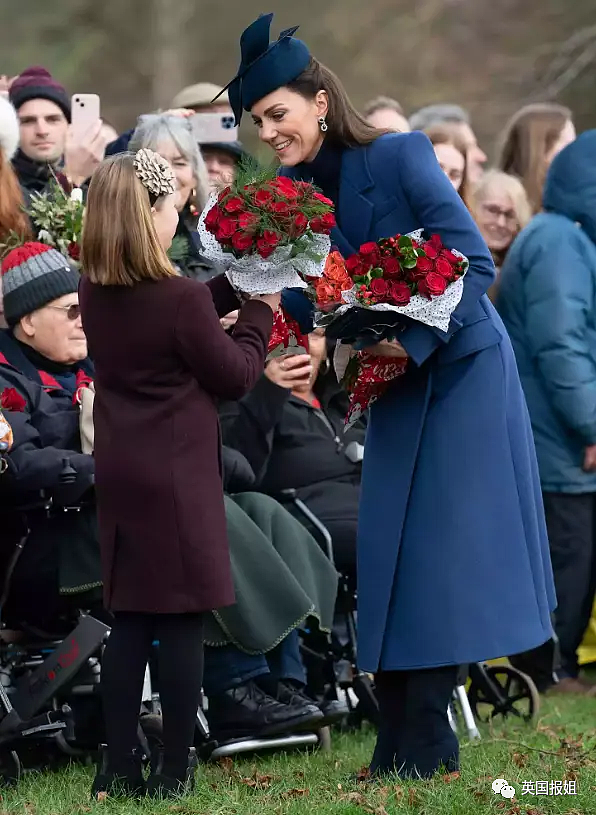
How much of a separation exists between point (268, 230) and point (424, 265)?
1.45ft

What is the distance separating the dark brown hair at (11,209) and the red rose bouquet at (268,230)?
163 centimetres

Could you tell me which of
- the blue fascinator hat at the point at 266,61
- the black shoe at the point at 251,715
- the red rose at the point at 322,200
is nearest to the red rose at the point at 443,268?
the red rose at the point at 322,200

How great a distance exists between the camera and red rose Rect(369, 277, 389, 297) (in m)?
4.89

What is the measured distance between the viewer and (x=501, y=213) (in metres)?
8.45

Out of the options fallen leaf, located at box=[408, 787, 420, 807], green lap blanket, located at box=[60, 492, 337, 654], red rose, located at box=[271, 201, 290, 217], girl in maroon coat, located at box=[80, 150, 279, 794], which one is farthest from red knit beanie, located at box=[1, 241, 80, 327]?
fallen leaf, located at box=[408, 787, 420, 807]

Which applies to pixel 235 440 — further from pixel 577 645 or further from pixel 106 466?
pixel 577 645

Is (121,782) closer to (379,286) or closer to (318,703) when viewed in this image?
(318,703)

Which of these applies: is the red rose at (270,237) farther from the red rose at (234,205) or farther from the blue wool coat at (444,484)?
the blue wool coat at (444,484)

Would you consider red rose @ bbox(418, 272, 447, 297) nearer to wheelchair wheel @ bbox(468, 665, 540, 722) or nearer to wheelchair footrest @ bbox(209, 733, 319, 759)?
wheelchair footrest @ bbox(209, 733, 319, 759)

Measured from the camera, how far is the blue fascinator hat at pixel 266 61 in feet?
16.3

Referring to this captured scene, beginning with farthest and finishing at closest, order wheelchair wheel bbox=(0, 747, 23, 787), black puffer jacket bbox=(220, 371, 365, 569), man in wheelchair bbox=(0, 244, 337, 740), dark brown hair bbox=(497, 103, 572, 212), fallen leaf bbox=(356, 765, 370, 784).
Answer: dark brown hair bbox=(497, 103, 572, 212), black puffer jacket bbox=(220, 371, 365, 569), man in wheelchair bbox=(0, 244, 337, 740), wheelchair wheel bbox=(0, 747, 23, 787), fallen leaf bbox=(356, 765, 370, 784)

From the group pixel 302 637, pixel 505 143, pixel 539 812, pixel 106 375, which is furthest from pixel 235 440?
pixel 505 143

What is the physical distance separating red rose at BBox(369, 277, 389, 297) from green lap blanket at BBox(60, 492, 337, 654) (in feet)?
4.63

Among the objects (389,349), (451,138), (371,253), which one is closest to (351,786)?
(389,349)
